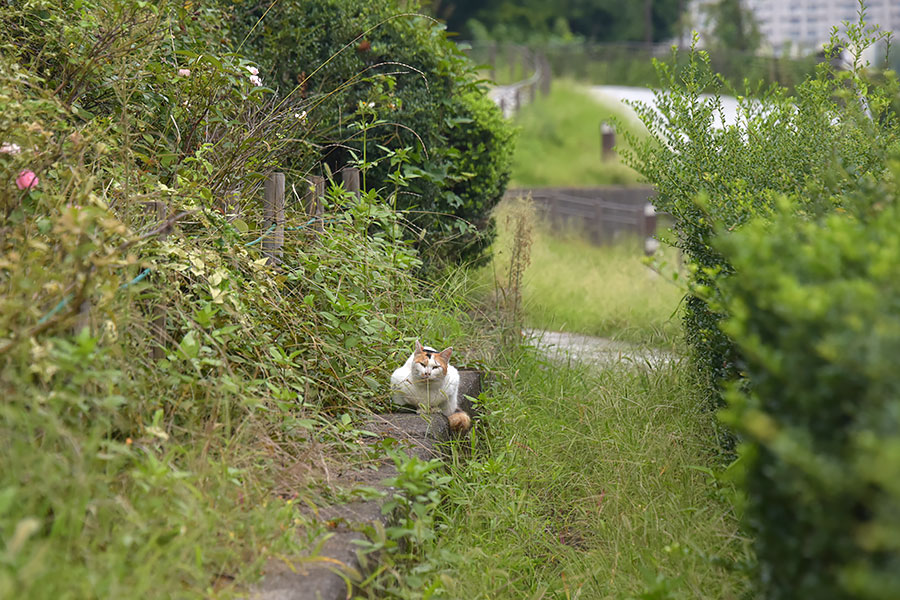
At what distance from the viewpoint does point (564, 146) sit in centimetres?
1858

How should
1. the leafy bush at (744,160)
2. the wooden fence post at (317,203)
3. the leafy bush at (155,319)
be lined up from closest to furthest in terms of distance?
the leafy bush at (155,319) → the leafy bush at (744,160) → the wooden fence post at (317,203)

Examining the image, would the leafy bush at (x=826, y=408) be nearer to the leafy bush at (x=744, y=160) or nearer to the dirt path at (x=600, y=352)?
the leafy bush at (x=744, y=160)

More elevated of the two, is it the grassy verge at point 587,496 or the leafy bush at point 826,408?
the leafy bush at point 826,408

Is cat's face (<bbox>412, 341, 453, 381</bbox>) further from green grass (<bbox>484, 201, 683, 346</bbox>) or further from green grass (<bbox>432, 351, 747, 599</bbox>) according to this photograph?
green grass (<bbox>484, 201, 683, 346</bbox>)

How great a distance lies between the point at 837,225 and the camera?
192 centimetres

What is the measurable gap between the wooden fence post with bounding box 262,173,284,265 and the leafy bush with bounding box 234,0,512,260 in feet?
4.05

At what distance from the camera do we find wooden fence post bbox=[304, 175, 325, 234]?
13.7 ft

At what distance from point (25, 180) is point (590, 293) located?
522 centimetres

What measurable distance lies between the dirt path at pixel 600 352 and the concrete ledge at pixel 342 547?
1612mm

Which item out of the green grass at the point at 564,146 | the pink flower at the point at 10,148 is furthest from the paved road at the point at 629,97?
the pink flower at the point at 10,148

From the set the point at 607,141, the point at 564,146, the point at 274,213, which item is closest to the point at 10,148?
the point at 274,213

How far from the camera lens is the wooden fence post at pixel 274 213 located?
3.85 meters

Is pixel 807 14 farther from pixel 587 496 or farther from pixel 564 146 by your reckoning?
pixel 587 496

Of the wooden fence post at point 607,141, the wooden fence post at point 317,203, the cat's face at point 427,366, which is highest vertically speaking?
the wooden fence post at point 317,203
